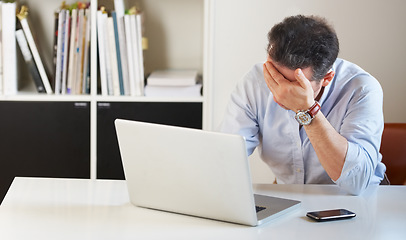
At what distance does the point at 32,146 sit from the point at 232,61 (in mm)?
1047

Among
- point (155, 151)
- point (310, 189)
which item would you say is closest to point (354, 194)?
point (310, 189)

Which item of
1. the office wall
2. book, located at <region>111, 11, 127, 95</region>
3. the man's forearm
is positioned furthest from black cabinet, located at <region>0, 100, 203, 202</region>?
the man's forearm

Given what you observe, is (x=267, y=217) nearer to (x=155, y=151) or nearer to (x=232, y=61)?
(x=155, y=151)

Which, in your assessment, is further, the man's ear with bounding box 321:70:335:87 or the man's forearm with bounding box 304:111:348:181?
the man's ear with bounding box 321:70:335:87

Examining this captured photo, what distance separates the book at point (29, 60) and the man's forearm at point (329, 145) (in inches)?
63.1

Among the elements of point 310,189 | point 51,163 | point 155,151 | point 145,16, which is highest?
point 145,16

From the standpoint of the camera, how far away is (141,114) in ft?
10.0

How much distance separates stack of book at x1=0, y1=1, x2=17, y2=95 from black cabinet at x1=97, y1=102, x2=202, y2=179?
0.43 metres

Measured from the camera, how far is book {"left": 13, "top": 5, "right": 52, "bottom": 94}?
302cm

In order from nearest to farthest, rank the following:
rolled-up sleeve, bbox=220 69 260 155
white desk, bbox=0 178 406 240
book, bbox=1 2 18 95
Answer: white desk, bbox=0 178 406 240 → rolled-up sleeve, bbox=220 69 260 155 → book, bbox=1 2 18 95

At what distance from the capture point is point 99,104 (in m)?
3.05

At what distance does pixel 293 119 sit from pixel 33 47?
4.71ft

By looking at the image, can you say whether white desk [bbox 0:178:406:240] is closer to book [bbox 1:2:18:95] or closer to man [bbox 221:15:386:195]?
man [bbox 221:15:386:195]

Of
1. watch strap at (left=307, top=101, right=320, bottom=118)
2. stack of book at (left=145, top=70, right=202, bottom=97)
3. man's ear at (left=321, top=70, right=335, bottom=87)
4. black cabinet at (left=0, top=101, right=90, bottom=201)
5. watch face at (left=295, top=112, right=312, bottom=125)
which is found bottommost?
black cabinet at (left=0, top=101, right=90, bottom=201)
